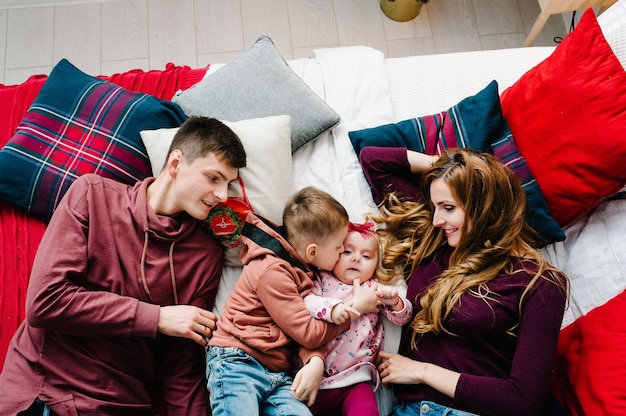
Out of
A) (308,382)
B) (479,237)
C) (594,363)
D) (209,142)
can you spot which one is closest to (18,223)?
(209,142)

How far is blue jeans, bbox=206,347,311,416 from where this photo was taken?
141cm

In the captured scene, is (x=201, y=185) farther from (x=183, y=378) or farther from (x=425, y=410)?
(x=425, y=410)

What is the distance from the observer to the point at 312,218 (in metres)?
1.54

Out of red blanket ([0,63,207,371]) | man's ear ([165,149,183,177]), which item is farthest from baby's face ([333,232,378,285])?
red blanket ([0,63,207,371])

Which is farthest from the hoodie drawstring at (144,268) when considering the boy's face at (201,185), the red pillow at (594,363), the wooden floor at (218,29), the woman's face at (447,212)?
the wooden floor at (218,29)

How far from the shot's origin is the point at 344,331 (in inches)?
61.0

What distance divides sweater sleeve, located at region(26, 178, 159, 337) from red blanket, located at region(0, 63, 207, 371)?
20 centimetres

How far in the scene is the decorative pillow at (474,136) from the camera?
1647 mm

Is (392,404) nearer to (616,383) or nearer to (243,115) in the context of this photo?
(616,383)

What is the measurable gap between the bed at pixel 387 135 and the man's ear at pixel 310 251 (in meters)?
0.20

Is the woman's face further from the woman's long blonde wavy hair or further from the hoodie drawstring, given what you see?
the hoodie drawstring

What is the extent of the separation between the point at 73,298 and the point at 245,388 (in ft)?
1.64

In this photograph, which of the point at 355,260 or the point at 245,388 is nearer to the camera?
the point at 245,388

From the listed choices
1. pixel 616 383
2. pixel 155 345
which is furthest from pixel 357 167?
pixel 616 383
